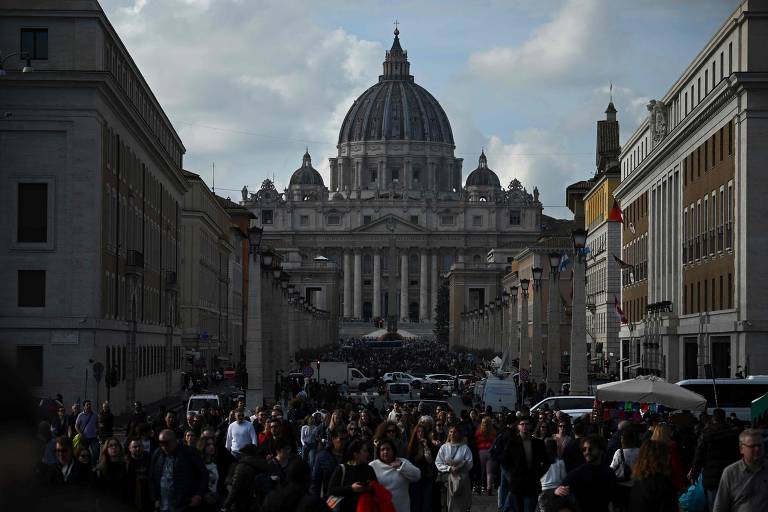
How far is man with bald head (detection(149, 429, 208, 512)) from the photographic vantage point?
1261cm

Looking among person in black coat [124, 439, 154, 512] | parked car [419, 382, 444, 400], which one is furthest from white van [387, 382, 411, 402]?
person in black coat [124, 439, 154, 512]

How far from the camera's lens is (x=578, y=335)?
4303 centimetres

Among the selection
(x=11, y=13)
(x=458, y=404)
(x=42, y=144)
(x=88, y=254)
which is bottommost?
(x=458, y=404)

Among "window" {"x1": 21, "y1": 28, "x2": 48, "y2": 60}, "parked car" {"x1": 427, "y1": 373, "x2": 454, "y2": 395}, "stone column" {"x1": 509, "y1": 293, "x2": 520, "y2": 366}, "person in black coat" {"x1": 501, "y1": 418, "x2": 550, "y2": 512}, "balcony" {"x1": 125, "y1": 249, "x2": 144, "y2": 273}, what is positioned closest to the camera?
"person in black coat" {"x1": 501, "y1": 418, "x2": 550, "y2": 512}

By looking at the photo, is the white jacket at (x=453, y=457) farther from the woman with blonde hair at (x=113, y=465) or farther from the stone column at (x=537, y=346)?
the stone column at (x=537, y=346)

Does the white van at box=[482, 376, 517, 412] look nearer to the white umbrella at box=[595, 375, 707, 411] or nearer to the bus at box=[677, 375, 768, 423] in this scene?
the bus at box=[677, 375, 768, 423]

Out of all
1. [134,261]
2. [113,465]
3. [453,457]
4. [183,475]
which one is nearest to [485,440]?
[453,457]

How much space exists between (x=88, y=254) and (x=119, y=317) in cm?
610

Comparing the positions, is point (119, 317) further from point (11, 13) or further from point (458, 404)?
point (458, 404)

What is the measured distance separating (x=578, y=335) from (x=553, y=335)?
7981mm

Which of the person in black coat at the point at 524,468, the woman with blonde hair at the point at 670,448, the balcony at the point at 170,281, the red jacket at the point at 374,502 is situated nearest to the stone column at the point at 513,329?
the balcony at the point at 170,281

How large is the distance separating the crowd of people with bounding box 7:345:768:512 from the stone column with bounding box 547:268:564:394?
88.4 ft

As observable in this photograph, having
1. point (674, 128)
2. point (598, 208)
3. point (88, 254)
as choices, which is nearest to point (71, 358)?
point (88, 254)

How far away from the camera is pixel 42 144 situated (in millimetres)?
42812
